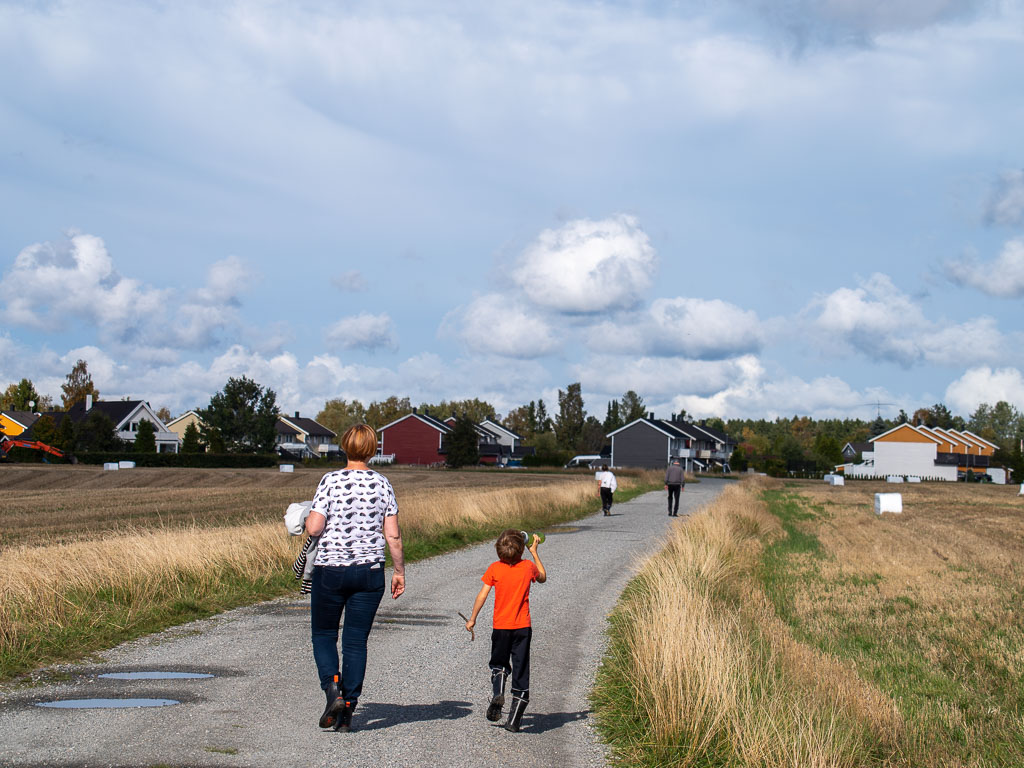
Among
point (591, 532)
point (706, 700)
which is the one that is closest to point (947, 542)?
point (591, 532)

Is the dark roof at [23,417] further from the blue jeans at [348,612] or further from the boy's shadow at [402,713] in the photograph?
the blue jeans at [348,612]

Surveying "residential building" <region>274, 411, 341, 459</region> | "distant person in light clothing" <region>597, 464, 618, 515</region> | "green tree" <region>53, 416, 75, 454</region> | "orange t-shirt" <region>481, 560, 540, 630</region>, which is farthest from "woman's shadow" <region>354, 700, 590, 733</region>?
"residential building" <region>274, 411, 341, 459</region>

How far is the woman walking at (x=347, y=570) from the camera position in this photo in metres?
6.14

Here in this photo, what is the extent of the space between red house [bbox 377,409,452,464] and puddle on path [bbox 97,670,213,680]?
109m

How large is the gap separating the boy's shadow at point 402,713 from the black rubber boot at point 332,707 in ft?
0.80

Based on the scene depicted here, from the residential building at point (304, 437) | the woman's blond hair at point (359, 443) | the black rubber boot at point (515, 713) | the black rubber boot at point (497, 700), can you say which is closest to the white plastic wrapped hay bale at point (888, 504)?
the black rubber boot at point (497, 700)

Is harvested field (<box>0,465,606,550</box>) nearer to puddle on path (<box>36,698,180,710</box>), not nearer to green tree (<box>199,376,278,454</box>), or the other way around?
puddle on path (<box>36,698,180,710</box>)

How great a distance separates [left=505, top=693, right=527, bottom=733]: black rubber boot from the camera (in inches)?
246

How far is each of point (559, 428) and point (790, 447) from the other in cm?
5180

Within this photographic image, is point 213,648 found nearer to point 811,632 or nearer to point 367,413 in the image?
point 811,632

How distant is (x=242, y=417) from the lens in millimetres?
93688

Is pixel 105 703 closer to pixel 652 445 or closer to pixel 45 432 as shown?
pixel 45 432

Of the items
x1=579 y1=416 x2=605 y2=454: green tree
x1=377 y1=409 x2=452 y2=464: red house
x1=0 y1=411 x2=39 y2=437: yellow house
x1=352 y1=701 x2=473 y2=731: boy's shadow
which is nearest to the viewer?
x1=352 y1=701 x2=473 y2=731: boy's shadow

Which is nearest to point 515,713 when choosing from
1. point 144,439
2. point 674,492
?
point 674,492
